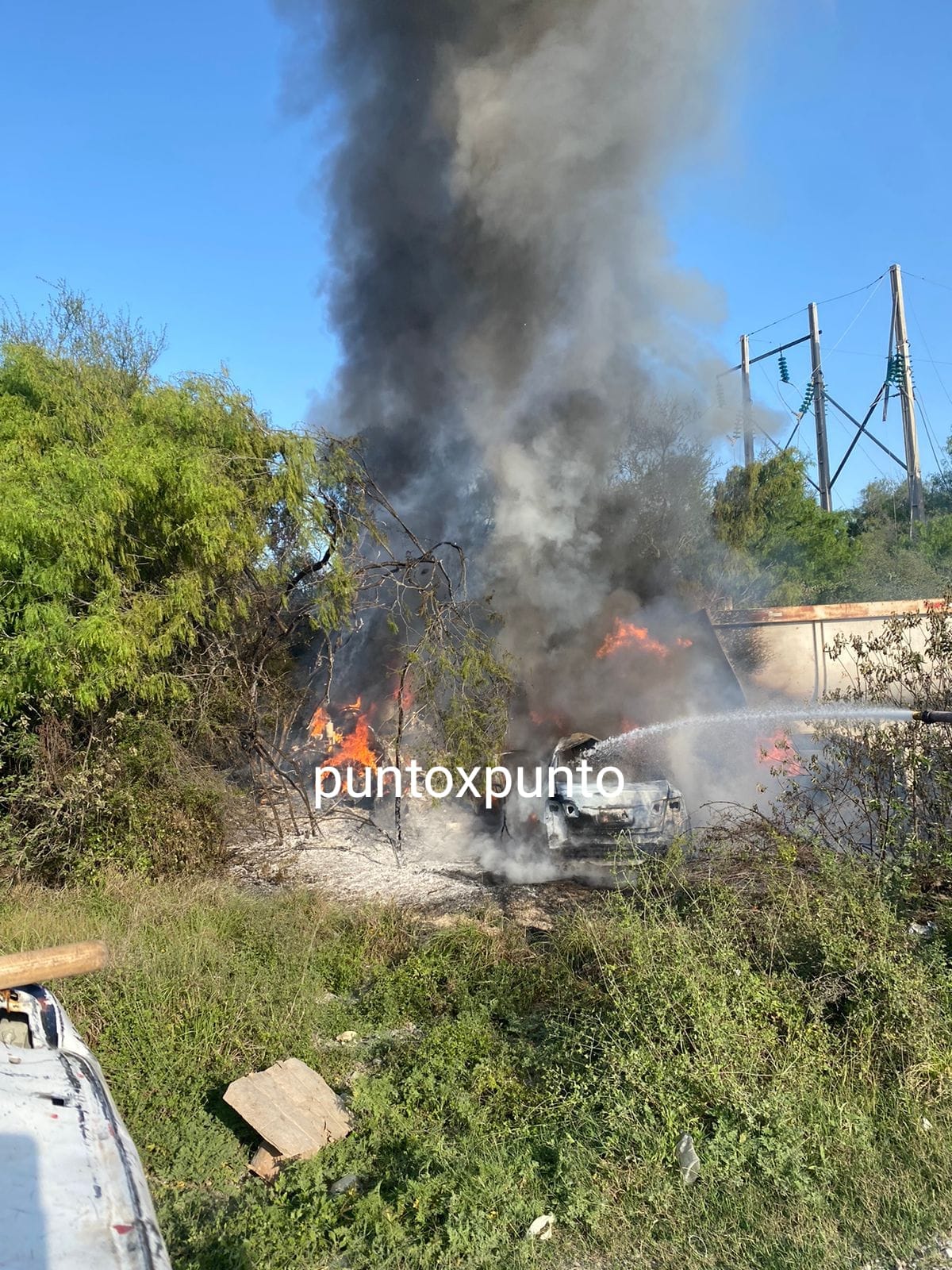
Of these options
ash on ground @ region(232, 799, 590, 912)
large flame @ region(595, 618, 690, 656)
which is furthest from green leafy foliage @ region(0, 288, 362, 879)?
large flame @ region(595, 618, 690, 656)

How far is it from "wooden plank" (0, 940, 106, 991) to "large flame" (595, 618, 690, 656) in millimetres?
10795

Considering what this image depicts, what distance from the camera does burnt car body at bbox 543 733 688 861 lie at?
798cm

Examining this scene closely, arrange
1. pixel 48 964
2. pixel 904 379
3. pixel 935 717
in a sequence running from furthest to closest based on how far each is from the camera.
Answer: pixel 904 379
pixel 935 717
pixel 48 964

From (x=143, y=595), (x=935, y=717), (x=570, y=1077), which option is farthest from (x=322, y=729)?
(x=935, y=717)

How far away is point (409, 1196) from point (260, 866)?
219 inches

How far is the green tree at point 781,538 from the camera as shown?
24203 mm

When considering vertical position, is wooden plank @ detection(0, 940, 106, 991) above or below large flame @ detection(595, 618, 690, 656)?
below

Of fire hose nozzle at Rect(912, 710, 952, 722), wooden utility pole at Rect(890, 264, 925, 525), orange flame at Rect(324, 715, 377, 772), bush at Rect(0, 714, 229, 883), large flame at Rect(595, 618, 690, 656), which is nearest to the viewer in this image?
fire hose nozzle at Rect(912, 710, 952, 722)

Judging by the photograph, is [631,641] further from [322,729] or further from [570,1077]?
[570,1077]

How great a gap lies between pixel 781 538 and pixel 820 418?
135 inches

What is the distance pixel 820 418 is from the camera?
78.6 ft

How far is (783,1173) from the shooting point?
326 centimetres

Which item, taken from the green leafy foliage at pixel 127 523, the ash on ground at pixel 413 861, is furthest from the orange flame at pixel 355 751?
the green leafy foliage at pixel 127 523

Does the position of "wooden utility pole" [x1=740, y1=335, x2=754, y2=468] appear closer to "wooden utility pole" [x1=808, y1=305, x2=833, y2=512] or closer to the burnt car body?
"wooden utility pole" [x1=808, y1=305, x2=833, y2=512]
